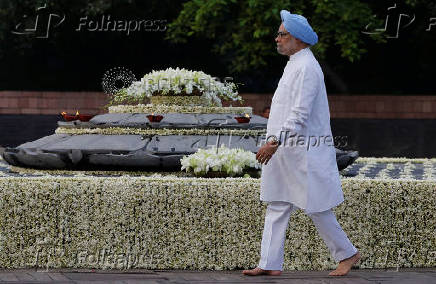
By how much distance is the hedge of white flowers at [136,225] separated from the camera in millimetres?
7375

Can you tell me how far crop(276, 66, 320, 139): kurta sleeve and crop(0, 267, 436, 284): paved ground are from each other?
1208 mm

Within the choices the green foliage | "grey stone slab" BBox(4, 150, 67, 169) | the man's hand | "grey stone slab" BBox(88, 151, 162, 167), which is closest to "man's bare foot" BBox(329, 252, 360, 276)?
the man's hand

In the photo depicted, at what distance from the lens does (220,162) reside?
26.2 ft

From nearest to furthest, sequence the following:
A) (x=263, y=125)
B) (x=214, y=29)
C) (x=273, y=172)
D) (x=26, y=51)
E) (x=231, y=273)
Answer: (x=273, y=172) → (x=231, y=273) → (x=263, y=125) → (x=214, y=29) → (x=26, y=51)

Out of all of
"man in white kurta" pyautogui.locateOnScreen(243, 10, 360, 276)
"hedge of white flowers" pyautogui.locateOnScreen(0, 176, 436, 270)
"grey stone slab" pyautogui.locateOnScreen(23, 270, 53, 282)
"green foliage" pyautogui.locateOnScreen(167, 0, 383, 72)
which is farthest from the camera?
"green foliage" pyautogui.locateOnScreen(167, 0, 383, 72)

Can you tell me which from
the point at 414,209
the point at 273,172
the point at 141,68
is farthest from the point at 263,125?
the point at 141,68

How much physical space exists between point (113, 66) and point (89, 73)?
695mm

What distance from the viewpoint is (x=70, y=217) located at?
7402 mm

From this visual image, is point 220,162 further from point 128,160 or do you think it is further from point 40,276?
point 40,276

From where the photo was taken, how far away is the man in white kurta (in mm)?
6309

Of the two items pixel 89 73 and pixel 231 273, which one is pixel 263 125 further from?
pixel 89 73

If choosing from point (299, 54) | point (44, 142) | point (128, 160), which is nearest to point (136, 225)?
point (128, 160)

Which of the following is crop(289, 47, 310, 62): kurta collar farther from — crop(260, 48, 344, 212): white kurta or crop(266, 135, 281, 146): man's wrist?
crop(266, 135, 281, 146): man's wrist

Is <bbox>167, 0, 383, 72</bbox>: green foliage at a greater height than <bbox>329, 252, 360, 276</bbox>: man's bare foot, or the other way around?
<bbox>167, 0, 383, 72</bbox>: green foliage
